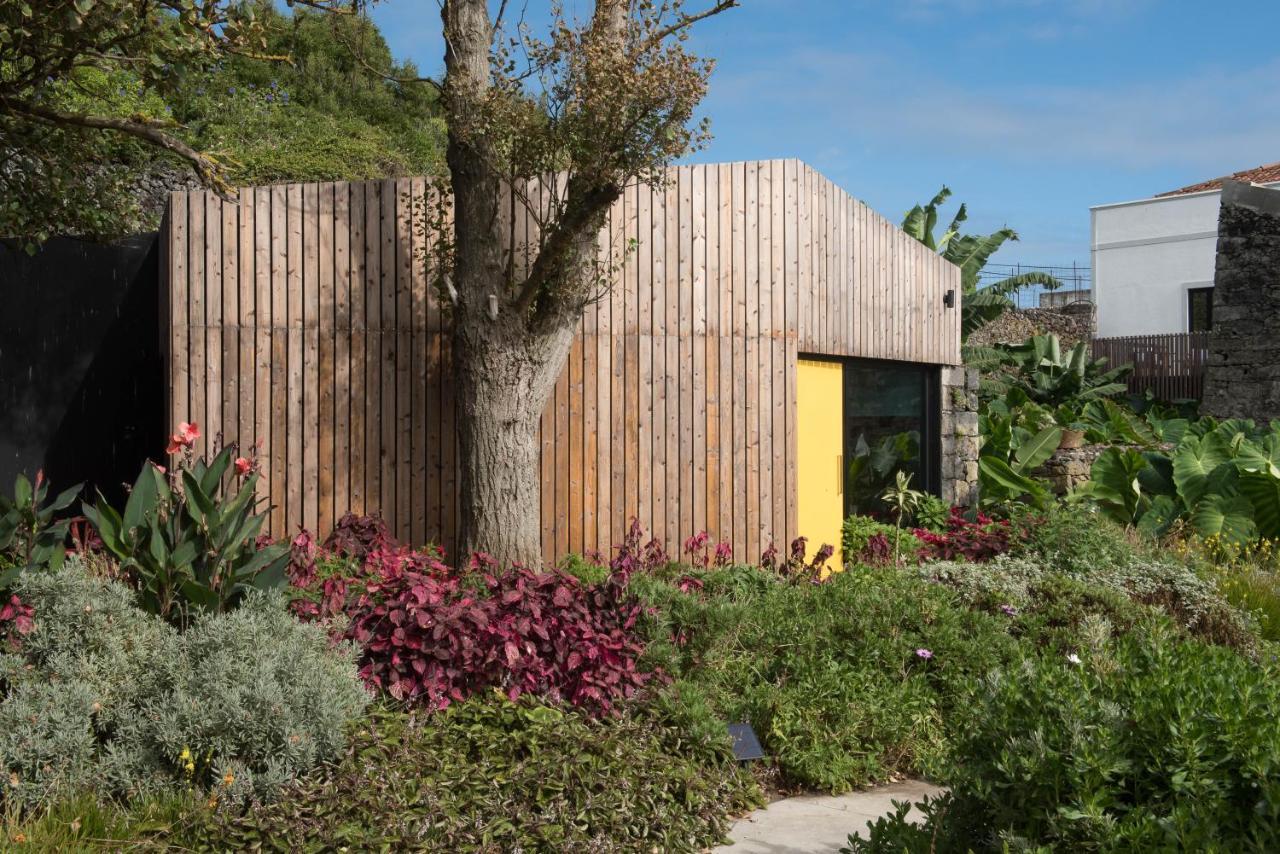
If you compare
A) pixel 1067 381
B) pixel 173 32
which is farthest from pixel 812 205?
pixel 1067 381

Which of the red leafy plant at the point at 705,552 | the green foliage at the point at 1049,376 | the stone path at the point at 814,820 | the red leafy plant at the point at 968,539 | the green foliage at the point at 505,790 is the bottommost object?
the stone path at the point at 814,820

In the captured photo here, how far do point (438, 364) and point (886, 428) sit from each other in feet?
15.0

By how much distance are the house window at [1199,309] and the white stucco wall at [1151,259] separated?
0.12 metres

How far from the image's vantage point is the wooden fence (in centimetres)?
1969

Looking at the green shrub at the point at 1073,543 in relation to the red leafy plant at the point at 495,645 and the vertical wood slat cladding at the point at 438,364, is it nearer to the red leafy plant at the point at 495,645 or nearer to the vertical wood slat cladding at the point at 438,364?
the vertical wood slat cladding at the point at 438,364

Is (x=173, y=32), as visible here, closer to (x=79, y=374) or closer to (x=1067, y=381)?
(x=79, y=374)

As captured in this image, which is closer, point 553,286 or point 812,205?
point 553,286

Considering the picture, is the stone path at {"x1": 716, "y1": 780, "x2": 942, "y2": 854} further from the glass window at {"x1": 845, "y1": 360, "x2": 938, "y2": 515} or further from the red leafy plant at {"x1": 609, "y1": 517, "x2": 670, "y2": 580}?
the glass window at {"x1": 845, "y1": 360, "x2": 938, "y2": 515}

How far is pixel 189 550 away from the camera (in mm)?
5184

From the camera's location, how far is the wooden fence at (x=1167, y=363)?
64.6ft

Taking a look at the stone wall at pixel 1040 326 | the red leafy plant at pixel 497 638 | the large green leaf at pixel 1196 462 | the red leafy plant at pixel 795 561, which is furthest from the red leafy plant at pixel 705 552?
the stone wall at pixel 1040 326

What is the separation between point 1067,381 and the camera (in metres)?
17.6

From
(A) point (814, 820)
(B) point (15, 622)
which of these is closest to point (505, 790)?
(A) point (814, 820)

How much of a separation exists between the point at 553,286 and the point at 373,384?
162 centimetres
